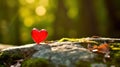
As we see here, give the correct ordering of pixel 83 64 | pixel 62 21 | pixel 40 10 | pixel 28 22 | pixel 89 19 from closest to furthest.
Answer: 1. pixel 83 64
2. pixel 89 19
3. pixel 62 21
4. pixel 28 22
5. pixel 40 10

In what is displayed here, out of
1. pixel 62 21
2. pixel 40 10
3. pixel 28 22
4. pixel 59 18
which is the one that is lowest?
pixel 28 22

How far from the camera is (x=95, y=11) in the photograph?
23156 mm

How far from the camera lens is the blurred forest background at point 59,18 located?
2358 centimetres

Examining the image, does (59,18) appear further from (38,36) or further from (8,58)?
(8,58)

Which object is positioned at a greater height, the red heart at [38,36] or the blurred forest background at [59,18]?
the red heart at [38,36]

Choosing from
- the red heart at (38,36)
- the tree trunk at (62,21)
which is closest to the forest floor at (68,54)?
the red heart at (38,36)

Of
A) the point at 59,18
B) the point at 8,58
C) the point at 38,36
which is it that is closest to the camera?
the point at 8,58

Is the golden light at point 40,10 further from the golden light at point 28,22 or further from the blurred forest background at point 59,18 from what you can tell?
the golden light at point 28,22

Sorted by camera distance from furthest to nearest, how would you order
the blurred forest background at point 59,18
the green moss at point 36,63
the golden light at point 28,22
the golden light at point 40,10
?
the golden light at point 40,10
the golden light at point 28,22
the blurred forest background at point 59,18
the green moss at point 36,63

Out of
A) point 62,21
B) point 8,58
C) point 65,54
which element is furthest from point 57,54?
point 62,21

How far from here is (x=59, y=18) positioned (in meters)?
27.8

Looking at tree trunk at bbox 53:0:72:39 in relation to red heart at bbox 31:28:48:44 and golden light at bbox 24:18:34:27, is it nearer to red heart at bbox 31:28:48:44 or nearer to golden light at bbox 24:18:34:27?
golden light at bbox 24:18:34:27

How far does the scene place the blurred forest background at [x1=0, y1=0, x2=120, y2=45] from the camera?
23.6 m

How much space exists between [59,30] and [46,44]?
76.5 feet
